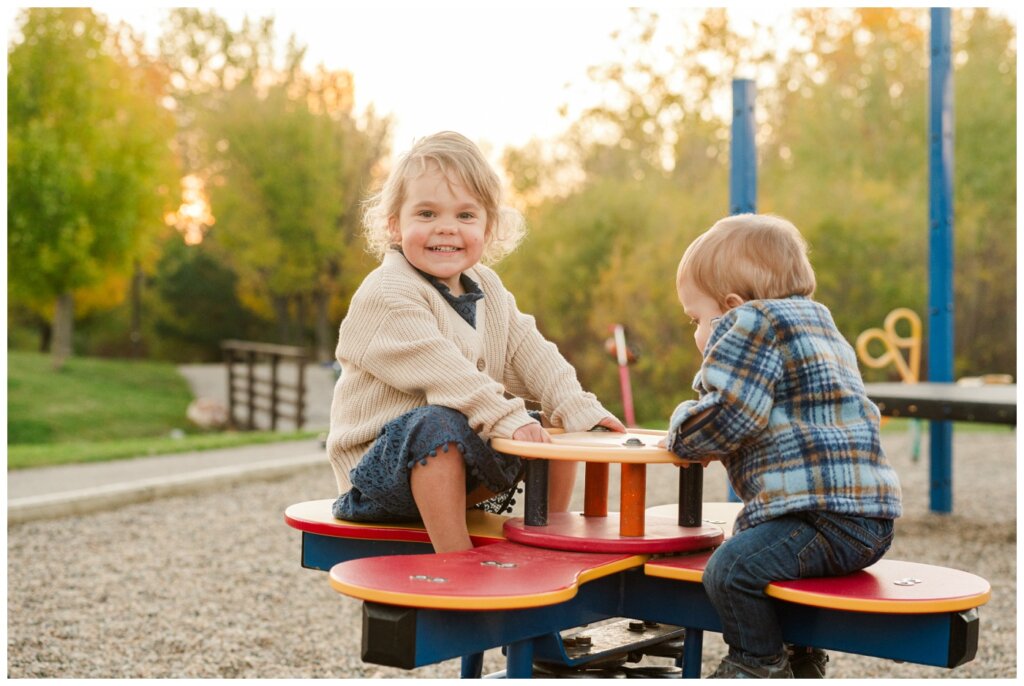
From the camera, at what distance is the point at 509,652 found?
2.32 meters

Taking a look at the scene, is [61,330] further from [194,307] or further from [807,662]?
[807,662]

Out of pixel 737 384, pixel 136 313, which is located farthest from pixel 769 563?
pixel 136 313

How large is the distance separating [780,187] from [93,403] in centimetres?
1095

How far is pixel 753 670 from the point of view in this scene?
2.16 meters

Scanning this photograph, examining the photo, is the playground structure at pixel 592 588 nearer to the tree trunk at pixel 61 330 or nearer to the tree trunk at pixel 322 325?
the tree trunk at pixel 61 330

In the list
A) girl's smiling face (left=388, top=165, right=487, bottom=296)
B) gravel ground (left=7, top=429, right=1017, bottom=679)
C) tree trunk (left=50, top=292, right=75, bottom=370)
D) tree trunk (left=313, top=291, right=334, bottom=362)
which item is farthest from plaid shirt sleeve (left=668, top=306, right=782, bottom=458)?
tree trunk (left=313, top=291, right=334, bottom=362)

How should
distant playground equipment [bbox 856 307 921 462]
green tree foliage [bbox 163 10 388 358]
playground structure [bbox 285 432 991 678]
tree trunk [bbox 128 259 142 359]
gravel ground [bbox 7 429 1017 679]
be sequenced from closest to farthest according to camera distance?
playground structure [bbox 285 432 991 678] → gravel ground [bbox 7 429 1017 679] → distant playground equipment [bbox 856 307 921 462] → green tree foliage [bbox 163 10 388 358] → tree trunk [bbox 128 259 142 359]

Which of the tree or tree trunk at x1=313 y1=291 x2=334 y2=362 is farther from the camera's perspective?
tree trunk at x1=313 y1=291 x2=334 y2=362

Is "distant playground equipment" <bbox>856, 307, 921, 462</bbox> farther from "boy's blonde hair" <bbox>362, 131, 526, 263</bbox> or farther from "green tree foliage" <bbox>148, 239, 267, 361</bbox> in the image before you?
"green tree foliage" <bbox>148, 239, 267, 361</bbox>

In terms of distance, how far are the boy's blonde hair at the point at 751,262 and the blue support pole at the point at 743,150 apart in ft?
9.41

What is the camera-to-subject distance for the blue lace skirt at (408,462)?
2438 mm

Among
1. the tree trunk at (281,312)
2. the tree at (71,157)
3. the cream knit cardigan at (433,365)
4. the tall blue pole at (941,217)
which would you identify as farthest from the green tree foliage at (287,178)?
the cream knit cardigan at (433,365)

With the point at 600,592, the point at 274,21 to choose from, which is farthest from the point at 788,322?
the point at 274,21

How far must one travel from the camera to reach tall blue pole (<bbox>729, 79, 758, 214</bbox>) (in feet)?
16.8
